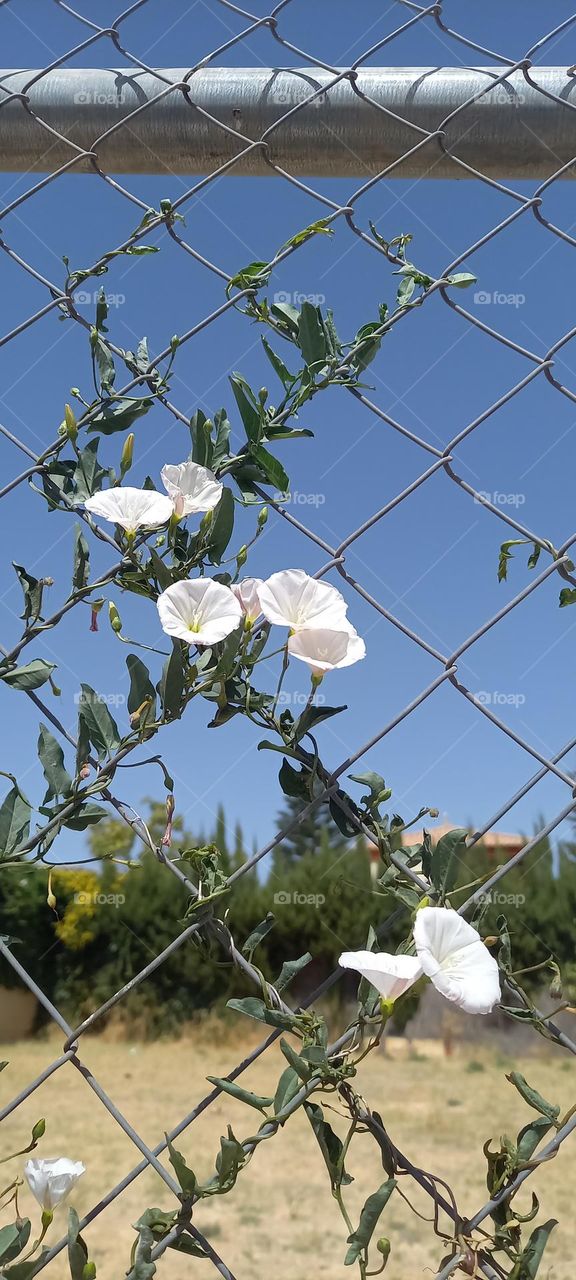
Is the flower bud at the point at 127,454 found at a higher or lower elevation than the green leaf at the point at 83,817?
higher

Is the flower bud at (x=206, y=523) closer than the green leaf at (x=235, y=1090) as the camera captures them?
No

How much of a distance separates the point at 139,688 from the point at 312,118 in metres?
0.37

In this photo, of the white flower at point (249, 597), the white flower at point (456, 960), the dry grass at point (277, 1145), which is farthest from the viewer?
the dry grass at point (277, 1145)

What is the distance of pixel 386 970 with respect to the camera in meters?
0.41

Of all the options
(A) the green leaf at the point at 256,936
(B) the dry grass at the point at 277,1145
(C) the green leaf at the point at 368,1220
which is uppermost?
(A) the green leaf at the point at 256,936

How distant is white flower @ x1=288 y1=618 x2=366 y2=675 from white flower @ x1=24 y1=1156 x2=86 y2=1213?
295 mm

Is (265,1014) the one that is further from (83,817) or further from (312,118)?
(312,118)

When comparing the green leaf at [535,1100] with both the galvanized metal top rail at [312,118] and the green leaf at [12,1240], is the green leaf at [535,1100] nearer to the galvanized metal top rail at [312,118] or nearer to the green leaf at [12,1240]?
the green leaf at [12,1240]

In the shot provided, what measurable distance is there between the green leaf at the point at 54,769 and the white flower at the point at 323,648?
144 mm

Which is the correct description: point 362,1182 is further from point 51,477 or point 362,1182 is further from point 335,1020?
point 51,477

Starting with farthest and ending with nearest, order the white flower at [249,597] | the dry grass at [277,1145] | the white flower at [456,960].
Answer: the dry grass at [277,1145], the white flower at [249,597], the white flower at [456,960]

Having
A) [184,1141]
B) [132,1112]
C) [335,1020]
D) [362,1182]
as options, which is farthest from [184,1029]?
[362,1182]

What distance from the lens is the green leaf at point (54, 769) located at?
0.50m

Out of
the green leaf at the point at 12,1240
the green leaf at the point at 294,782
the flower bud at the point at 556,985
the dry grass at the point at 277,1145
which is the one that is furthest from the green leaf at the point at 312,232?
the dry grass at the point at 277,1145
